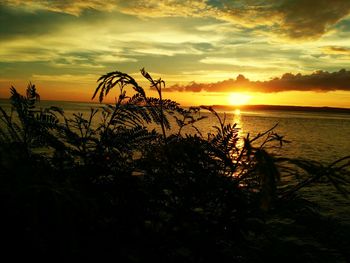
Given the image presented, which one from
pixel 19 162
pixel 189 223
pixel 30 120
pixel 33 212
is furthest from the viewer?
pixel 30 120

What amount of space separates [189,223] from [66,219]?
1338mm

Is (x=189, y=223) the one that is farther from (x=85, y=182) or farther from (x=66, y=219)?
(x=66, y=219)

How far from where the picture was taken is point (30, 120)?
153 inches

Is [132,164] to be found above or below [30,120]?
below

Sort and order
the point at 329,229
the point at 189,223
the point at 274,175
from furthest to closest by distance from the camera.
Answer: the point at 329,229, the point at 189,223, the point at 274,175

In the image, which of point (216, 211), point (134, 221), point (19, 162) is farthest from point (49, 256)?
point (216, 211)

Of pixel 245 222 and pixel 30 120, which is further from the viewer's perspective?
pixel 30 120

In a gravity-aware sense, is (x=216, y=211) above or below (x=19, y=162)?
below

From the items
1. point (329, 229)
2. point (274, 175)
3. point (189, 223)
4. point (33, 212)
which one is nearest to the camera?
point (274, 175)

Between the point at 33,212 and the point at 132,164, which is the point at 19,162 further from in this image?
the point at 132,164

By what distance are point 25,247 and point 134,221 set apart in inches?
38.1

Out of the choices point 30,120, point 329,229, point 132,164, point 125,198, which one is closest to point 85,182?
point 125,198

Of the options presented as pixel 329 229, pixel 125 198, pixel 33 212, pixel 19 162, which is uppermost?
pixel 19 162

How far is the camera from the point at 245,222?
3.32 meters
